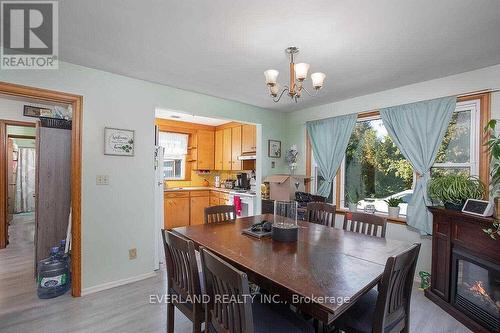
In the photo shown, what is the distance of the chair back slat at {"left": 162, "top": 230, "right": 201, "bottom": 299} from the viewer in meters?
1.43

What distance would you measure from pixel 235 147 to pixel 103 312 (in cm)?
352

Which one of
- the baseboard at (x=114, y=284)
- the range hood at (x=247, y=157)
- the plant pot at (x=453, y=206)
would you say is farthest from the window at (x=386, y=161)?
the baseboard at (x=114, y=284)

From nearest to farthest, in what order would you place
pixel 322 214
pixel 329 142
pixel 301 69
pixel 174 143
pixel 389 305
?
pixel 389 305 → pixel 301 69 → pixel 322 214 → pixel 329 142 → pixel 174 143

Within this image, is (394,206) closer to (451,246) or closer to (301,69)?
(451,246)

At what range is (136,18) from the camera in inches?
67.4

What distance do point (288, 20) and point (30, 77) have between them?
2.38 meters

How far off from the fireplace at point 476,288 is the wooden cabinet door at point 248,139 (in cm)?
318

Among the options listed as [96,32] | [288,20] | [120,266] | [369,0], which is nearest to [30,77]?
[96,32]

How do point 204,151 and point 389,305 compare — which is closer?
point 389,305

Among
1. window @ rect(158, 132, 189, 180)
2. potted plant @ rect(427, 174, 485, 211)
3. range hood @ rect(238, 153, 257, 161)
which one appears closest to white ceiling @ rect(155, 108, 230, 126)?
Result: window @ rect(158, 132, 189, 180)

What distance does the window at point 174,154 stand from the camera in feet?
18.2

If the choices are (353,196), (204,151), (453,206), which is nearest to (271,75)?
(453,206)

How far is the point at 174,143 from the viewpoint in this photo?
5617 millimetres

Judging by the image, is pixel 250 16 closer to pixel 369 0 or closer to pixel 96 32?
pixel 369 0
